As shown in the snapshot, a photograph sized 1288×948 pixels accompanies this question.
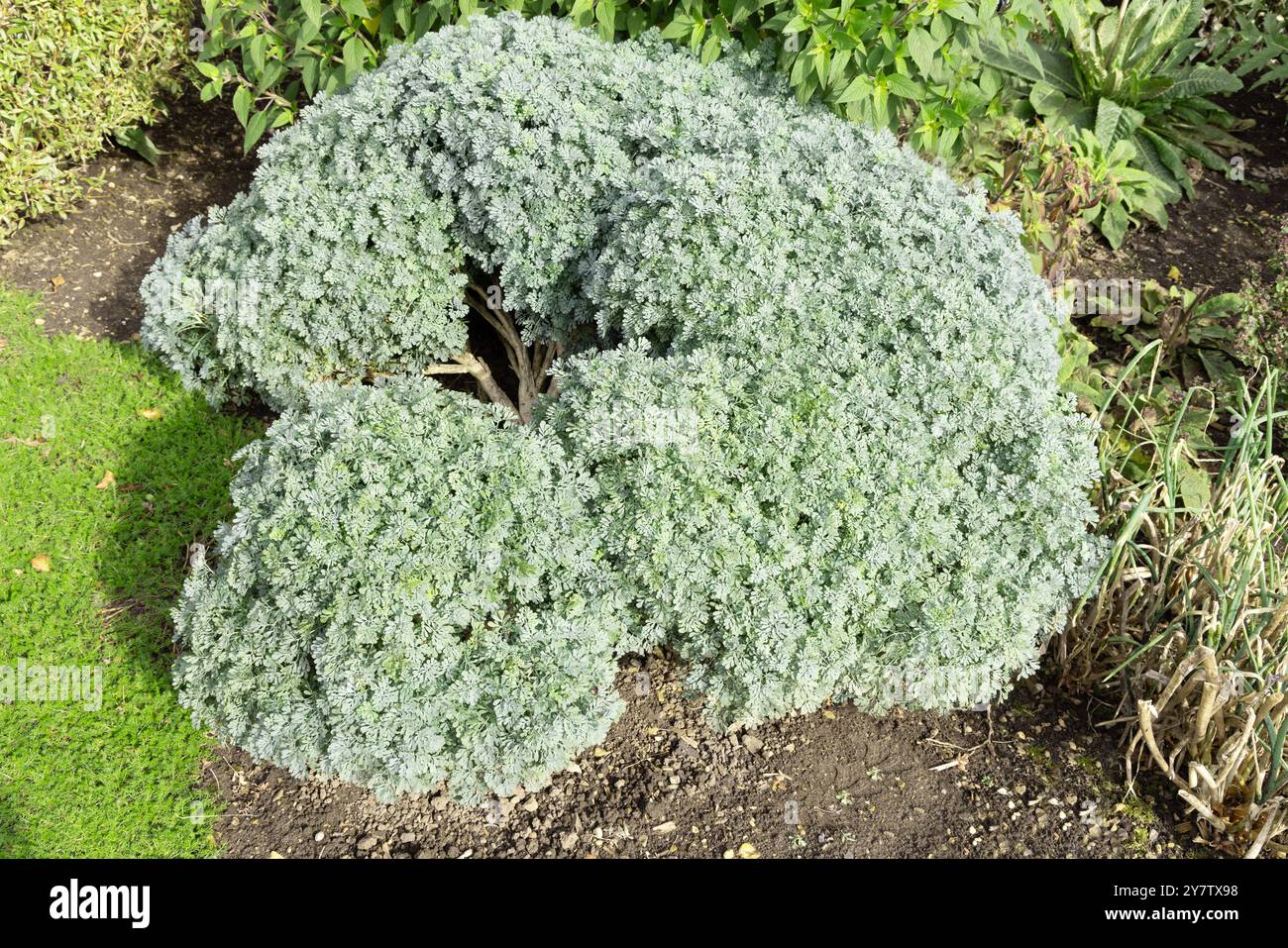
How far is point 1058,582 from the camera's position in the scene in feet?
10.5

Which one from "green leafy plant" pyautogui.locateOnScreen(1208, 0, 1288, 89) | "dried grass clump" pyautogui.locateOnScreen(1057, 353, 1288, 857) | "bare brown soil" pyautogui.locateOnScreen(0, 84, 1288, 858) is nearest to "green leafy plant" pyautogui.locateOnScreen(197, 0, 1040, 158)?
"dried grass clump" pyautogui.locateOnScreen(1057, 353, 1288, 857)

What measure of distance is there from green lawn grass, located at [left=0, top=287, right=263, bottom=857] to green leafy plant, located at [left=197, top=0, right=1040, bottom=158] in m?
1.32

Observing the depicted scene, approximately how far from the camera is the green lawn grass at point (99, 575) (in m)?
3.14

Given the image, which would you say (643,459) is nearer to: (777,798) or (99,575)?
(777,798)

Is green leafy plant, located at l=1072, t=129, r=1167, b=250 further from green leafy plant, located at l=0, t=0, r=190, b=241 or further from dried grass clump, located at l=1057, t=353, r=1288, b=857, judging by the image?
green leafy plant, located at l=0, t=0, r=190, b=241

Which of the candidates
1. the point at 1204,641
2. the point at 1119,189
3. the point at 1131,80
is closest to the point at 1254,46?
the point at 1131,80

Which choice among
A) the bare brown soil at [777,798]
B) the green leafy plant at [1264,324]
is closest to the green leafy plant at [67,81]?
the bare brown soil at [777,798]

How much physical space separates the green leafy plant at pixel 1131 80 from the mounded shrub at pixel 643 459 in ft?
7.57

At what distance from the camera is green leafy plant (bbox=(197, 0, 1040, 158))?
12.8 ft

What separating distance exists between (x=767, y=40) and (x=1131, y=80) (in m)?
2.50

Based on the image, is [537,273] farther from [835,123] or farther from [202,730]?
[202,730]

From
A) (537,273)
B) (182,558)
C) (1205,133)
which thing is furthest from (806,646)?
(1205,133)

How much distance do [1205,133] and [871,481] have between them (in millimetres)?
4223

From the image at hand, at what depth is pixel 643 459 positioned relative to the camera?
304cm
